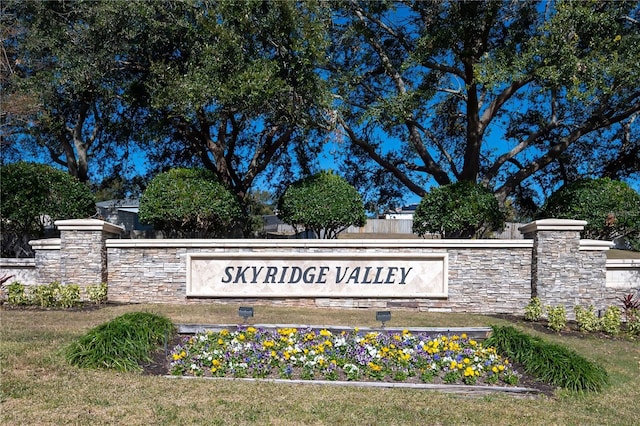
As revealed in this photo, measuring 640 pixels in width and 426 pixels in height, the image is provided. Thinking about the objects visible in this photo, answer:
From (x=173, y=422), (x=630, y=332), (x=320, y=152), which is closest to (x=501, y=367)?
(x=173, y=422)

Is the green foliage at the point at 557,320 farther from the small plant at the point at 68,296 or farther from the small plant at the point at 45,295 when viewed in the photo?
the small plant at the point at 45,295

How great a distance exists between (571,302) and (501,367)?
16.1ft

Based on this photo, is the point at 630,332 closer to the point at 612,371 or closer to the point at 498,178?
the point at 612,371

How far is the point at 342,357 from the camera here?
6.27m

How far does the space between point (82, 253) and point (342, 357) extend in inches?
265

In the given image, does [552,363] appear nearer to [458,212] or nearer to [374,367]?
[374,367]

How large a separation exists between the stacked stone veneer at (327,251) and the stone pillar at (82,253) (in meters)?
0.02

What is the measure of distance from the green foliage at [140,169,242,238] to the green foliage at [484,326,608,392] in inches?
274

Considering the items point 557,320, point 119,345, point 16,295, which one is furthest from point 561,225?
point 16,295

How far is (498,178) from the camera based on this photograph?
16484 millimetres

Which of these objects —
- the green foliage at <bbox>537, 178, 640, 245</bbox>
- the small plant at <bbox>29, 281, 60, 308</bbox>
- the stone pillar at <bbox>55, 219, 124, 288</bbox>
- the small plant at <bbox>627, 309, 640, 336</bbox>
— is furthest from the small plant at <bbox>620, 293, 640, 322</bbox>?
the small plant at <bbox>29, 281, 60, 308</bbox>

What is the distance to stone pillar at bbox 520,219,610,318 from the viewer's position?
10109 mm

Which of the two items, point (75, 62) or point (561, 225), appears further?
point (75, 62)

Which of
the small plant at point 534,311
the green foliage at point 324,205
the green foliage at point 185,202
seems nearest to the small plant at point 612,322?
the small plant at point 534,311
